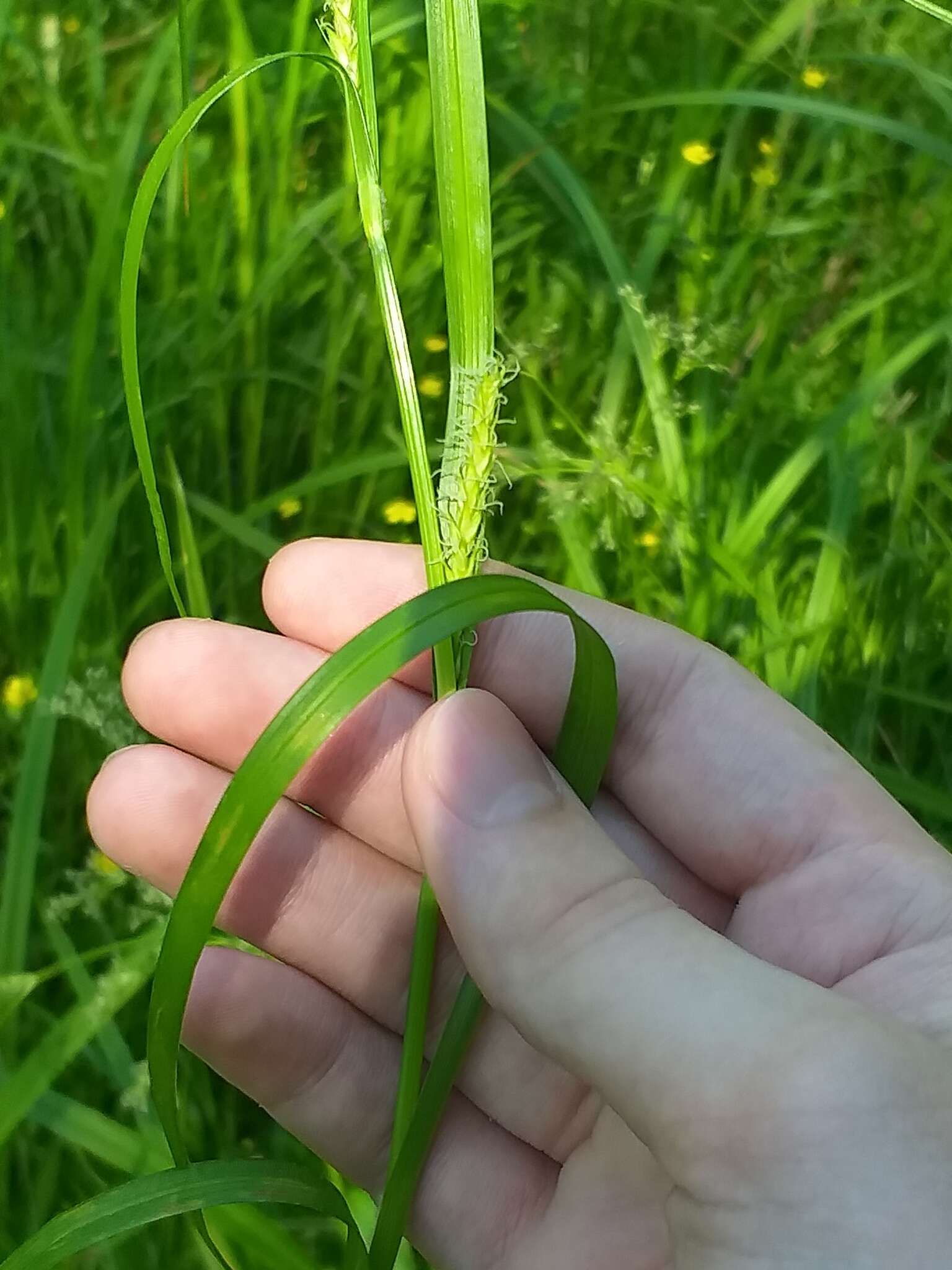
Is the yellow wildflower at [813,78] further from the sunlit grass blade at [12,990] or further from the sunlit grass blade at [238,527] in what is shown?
the sunlit grass blade at [12,990]

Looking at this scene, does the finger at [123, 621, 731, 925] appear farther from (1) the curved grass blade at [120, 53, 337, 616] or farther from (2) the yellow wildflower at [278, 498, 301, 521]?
(2) the yellow wildflower at [278, 498, 301, 521]

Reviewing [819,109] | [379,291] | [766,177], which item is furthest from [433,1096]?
[766,177]

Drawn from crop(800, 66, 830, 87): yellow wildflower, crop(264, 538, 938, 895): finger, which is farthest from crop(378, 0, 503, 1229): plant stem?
crop(800, 66, 830, 87): yellow wildflower

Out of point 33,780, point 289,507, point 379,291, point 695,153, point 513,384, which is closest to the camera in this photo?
point 379,291

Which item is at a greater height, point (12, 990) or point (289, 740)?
point (289, 740)

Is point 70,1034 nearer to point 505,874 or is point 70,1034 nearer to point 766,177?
point 505,874

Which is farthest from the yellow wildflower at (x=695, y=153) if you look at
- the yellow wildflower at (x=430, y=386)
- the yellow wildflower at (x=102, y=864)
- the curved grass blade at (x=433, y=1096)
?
the yellow wildflower at (x=102, y=864)

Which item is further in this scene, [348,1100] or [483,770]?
[348,1100]
